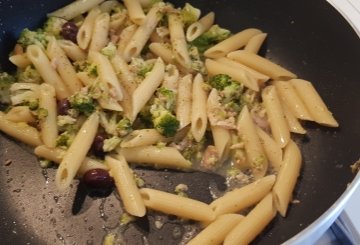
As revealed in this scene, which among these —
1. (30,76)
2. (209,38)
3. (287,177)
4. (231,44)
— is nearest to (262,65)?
(231,44)

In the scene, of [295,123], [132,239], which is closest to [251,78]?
[295,123]

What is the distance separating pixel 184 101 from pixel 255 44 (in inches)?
15.6

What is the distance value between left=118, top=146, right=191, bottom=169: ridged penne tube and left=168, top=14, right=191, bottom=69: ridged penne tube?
366mm

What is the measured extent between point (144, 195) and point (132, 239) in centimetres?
13

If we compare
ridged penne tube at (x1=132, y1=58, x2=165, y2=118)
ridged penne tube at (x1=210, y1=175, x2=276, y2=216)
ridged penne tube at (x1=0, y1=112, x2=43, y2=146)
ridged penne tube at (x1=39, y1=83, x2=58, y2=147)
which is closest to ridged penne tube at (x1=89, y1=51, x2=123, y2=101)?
ridged penne tube at (x1=132, y1=58, x2=165, y2=118)

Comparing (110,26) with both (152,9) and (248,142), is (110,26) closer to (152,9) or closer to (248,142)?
(152,9)

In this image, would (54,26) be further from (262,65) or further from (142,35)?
(262,65)

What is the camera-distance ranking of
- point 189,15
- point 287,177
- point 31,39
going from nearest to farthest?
1. point 287,177
2. point 31,39
3. point 189,15

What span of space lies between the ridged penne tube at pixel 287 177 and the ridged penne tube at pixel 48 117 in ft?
2.34

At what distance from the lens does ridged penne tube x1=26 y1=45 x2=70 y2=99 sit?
1.83 meters

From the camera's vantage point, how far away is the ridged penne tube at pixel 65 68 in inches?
72.4

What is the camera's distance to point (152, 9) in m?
2.03

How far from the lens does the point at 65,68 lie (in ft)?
6.07

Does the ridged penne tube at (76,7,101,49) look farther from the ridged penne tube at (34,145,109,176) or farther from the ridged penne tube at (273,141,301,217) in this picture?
the ridged penne tube at (273,141,301,217)
